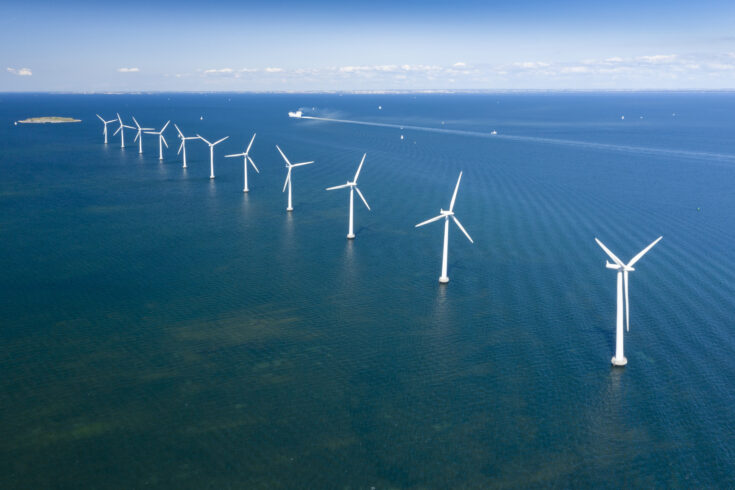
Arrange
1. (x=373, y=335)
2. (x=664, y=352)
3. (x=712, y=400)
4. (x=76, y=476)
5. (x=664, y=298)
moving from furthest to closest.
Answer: (x=664, y=298) < (x=373, y=335) < (x=664, y=352) < (x=712, y=400) < (x=76, y=476)

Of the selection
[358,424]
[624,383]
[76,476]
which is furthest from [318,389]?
[624,383]

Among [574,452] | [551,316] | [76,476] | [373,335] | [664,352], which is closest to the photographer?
[76,476]

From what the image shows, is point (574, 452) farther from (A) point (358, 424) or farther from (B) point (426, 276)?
(B) point (426, 276)

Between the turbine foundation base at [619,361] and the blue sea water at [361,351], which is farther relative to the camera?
the turbine foundation base at [619,361]

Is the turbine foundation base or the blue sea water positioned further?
the turbine foundation base

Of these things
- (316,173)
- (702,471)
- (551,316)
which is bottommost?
(702,471)

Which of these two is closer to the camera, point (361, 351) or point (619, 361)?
point (619, 361)

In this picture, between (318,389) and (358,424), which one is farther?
(318,389)

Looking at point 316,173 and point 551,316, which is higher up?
point 316,173
